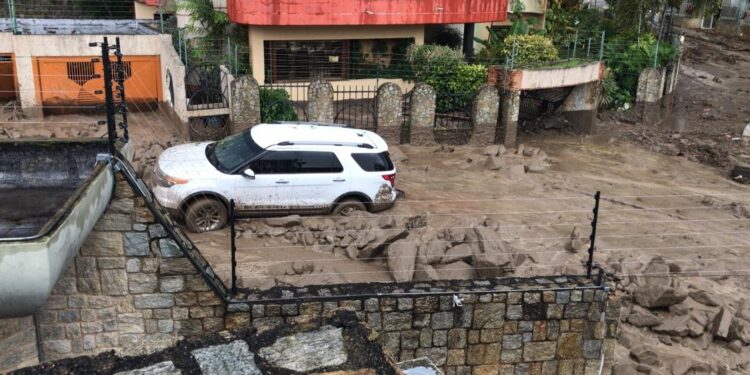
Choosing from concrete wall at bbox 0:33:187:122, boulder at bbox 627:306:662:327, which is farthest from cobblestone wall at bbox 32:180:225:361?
concrete wall at bbox 0:33:187:122

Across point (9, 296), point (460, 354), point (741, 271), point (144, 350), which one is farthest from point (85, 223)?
point (741, 271)

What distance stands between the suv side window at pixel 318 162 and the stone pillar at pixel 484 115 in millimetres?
7403

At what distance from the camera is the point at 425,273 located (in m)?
9.08

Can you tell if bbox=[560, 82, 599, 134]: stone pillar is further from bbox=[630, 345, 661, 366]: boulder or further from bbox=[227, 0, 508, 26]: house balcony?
bbox=[630, 345, 661, 366]: boulder

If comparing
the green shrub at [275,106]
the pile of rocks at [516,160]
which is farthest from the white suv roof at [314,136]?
the pile of rocks at [516,160]

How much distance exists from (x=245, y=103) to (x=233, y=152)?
15.2 ft

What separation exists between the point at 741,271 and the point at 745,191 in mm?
6211

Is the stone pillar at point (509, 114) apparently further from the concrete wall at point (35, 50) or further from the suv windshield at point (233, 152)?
the concrete wall at point (35, 50)

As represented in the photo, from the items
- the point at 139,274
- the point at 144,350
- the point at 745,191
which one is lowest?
the point at 745,191

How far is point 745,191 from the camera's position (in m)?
17.0

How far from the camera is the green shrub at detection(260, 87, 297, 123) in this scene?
1748 cm

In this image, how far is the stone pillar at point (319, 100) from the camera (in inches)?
681

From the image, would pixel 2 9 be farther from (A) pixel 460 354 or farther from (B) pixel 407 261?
(A) pixel 460 354

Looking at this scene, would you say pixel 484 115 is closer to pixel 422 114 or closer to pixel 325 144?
pixel 422 114
